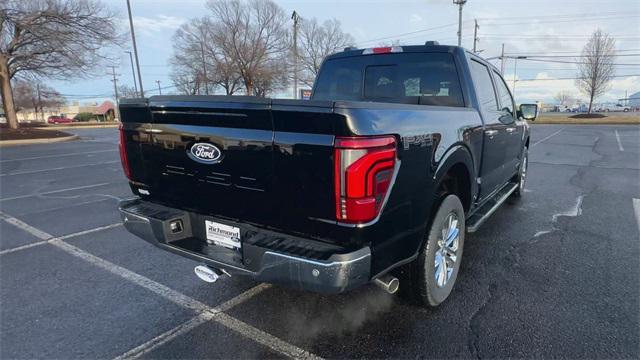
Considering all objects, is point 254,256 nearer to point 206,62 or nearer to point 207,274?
point 207,274

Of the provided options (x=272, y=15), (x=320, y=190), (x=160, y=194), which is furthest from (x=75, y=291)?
(x=272, y=15)

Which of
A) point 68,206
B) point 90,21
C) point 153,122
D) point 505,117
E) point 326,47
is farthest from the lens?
point 326,47

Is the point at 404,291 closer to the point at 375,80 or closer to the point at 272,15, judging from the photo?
the point at 375,80

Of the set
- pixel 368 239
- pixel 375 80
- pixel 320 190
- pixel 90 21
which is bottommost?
pixel 368 239

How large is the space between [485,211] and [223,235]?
2.77 meters

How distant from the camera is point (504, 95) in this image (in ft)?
16.0

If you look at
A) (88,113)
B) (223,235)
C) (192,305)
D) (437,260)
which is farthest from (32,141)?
(88,113)

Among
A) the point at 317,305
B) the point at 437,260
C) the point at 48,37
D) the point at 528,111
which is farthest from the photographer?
the point at 48,37

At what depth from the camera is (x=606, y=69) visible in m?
37.3

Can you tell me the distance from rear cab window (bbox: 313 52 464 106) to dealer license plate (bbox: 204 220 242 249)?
2.21 m

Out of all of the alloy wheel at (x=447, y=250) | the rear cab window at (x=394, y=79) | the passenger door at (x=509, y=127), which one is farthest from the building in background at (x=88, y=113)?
the alloy wheel at (x=447, y=250)

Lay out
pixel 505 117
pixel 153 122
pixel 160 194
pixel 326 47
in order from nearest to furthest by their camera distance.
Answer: pixel 153 122
pixel 160 194
pixel 505 117
pixel 326 47

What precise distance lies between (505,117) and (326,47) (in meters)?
46.6

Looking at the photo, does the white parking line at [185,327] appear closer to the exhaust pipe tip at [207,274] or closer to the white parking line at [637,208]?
the exhaust pipe tip at [207,274]
